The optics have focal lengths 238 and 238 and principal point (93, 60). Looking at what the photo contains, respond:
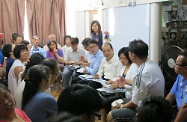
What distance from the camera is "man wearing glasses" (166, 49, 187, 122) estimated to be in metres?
1.85

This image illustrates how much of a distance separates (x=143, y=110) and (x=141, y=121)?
2.5 inches

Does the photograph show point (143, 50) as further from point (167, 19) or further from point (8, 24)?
point (8, 24)

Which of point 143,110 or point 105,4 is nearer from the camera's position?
point 143,110

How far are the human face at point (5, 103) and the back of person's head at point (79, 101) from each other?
0.97 feet

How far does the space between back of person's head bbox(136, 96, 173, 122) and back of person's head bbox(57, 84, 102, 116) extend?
24cm

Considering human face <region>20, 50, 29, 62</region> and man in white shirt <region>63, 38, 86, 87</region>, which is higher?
human face <region>20, 50, 29, 62</region>

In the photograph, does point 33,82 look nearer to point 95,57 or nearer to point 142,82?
point 142,82

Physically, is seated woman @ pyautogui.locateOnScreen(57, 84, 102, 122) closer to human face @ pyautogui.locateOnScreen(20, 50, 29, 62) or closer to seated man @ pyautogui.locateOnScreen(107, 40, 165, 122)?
seated man @ pyautogui.locateOnScreen(107, 40, 165, 122)

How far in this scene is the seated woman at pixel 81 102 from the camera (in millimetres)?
1226

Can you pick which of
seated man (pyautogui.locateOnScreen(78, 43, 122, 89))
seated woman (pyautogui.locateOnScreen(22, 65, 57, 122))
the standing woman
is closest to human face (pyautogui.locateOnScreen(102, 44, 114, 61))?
seated man (pyautogui.locateOnScreen(78, 43, 122, 89))

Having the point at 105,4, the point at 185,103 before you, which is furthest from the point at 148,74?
the point at 105,4

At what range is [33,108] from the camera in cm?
171

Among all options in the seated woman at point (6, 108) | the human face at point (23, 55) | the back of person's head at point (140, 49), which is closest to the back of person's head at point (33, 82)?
the seated woman at point (6, 108)

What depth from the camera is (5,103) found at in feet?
4.38
